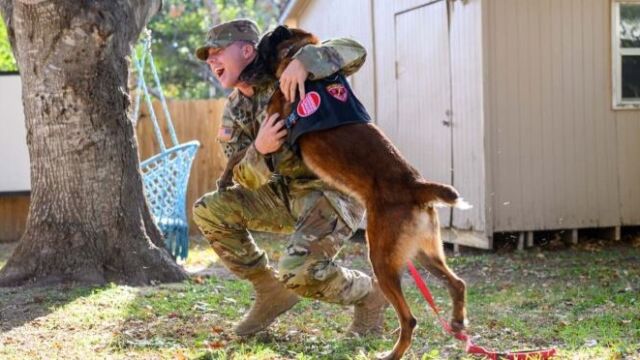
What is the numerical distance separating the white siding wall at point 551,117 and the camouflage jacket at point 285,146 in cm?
518

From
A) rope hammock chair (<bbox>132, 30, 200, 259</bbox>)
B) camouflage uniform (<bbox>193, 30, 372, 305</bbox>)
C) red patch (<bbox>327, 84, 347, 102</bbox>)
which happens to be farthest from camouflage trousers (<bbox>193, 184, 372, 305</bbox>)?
rope hammock chair (<bbox>132, 30, 200, 259</bbox>)

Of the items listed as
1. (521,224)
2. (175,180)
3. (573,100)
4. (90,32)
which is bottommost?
(521,224)

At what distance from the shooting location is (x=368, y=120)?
14.4 feet

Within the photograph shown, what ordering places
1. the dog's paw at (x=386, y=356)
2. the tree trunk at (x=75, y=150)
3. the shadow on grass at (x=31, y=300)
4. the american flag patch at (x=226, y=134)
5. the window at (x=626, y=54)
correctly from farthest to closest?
the window at (x=626, y=54)
the tree trunk at (x=75, y=150)
the shadow on grass at (x=31, y=300)
the american flag patch at (x=226, y=134)
the dog's paw at (x=386, y=356)

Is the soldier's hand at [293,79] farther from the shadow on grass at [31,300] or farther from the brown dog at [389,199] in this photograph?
the shadow on grass at [31,300]

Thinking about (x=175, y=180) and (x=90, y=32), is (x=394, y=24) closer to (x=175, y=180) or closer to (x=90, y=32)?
(x=175, y=180)

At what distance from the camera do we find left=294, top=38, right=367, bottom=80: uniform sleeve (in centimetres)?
435

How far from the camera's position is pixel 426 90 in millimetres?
10672

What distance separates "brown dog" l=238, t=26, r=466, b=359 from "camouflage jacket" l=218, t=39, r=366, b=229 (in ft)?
0.79

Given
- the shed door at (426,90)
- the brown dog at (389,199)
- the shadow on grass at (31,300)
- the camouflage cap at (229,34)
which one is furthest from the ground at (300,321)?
the shed door at (426,90)

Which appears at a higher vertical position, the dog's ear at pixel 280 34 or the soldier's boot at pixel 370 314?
the dog's ear at pixel 280 34

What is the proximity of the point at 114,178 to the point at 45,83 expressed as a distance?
876 millimetres

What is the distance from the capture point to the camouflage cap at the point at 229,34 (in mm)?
4641

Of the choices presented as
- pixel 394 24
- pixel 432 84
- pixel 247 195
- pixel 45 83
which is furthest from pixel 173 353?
pixel 394 24
